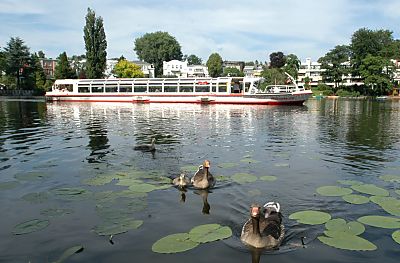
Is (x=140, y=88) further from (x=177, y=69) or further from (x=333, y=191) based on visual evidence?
(x=177, y=69)

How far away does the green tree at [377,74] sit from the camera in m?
106

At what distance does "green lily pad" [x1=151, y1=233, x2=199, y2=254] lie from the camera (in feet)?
25.3

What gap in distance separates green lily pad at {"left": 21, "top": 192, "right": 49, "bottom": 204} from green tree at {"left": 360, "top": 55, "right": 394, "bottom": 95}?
110618 mm

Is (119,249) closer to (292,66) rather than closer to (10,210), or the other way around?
(10,210)

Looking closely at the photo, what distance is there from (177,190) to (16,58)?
351ft

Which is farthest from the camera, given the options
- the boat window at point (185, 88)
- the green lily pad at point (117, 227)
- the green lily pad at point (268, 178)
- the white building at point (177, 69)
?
the white building at point (177, 69)

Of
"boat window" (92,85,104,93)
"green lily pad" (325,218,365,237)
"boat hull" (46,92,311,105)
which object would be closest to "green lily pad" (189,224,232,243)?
"green lily pad" (325,218,365,237)

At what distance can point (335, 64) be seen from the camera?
4764 inches

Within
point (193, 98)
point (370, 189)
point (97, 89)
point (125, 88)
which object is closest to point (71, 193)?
point (370, 189)

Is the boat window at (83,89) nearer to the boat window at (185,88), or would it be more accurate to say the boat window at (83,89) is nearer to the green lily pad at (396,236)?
the boat window at (185,88)

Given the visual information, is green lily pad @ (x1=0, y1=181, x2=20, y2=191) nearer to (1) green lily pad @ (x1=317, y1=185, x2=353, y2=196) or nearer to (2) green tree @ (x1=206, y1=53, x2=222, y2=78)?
(1) green lily pad @ (x1=317, y1=185, x2=353, y2=196)

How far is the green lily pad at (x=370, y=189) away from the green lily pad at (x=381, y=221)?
2147 mm

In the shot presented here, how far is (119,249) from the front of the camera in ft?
26.2

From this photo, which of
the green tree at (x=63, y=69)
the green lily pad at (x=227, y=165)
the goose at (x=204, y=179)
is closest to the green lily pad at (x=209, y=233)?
the goose at (x=204, y=179)
